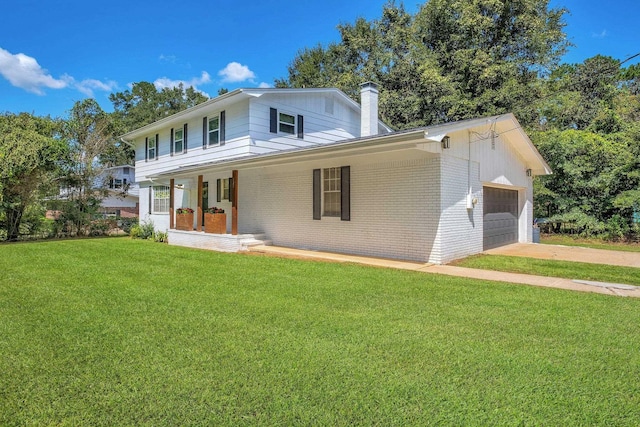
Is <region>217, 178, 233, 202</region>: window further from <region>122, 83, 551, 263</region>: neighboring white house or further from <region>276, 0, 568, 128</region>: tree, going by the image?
<region>276, 0, 568, 128</region>: tree

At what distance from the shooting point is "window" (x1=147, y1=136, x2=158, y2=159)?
19078mm

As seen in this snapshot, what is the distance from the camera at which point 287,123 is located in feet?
48.7

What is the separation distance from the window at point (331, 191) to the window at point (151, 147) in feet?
38.4

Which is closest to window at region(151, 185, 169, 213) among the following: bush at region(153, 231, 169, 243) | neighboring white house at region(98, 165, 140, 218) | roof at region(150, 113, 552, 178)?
bush at region(153, 231, 169, 243)

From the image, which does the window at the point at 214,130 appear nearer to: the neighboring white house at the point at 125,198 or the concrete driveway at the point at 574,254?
the concrete driveway at the point at 574,254

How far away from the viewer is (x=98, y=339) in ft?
12.4

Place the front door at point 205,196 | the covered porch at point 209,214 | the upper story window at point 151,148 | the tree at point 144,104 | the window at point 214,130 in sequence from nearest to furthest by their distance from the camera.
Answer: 1. the covered porch at point 209,214
2. the window at point 214,130
3. the front door at point 205,196
4. the upper story window at point 151,148
5. the tree at point 144,104

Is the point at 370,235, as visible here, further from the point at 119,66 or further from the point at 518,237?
the point at 119,66

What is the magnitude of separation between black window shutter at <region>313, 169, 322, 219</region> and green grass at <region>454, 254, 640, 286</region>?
4175 mm

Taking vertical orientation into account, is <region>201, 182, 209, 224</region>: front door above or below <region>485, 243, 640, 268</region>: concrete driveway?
above

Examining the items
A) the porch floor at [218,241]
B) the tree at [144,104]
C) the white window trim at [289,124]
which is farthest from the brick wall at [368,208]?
the tree at [144,104]

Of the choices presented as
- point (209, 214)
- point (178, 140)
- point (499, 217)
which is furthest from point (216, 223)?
point (499, 217)

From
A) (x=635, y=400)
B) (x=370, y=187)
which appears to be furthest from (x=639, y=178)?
(x=635, y=400)

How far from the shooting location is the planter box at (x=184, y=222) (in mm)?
14344
